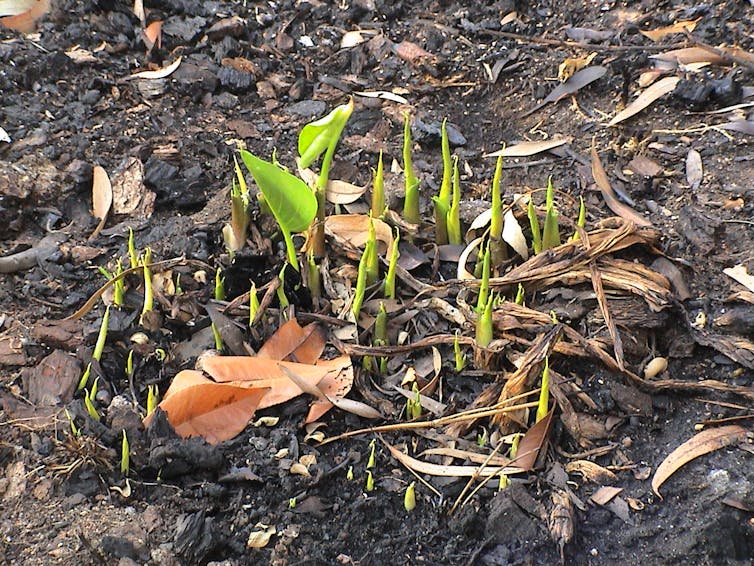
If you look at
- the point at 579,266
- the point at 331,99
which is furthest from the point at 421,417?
the point at 331,99

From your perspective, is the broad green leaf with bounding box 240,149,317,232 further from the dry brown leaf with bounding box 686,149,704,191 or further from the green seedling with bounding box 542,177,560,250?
the dry brown leaf with bounding box 686,149,704,191

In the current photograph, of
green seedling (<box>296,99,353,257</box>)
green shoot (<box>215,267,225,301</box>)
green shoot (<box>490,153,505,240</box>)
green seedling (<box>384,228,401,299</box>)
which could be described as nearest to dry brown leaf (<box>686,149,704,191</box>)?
green shoot (<box>490,153,505,240</box>)

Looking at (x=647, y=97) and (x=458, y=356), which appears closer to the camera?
(x=458, y=356)

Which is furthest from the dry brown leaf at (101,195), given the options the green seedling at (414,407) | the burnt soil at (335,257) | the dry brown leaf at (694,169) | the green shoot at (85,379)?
the dry brown leaf at (694,169)

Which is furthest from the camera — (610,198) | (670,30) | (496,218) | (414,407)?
(670,30)

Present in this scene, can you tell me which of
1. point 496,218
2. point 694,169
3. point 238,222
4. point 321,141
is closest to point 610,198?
point 694,169

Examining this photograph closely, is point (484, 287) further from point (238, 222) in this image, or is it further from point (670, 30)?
point (670, 30)
